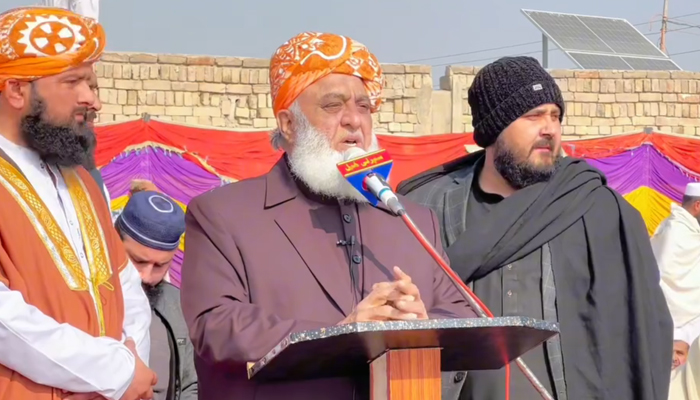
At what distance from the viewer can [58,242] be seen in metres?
2.92

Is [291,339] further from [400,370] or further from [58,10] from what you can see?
[58,10]

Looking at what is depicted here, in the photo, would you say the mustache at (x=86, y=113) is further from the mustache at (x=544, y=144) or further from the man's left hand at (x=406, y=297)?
the mustache at (x=544, y=144)

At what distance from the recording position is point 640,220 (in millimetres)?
3732

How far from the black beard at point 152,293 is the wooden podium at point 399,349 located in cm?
159

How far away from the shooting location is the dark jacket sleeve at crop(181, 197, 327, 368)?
254 centimetres

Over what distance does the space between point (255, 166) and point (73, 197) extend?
8.88 meters

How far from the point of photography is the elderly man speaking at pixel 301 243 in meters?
2.66

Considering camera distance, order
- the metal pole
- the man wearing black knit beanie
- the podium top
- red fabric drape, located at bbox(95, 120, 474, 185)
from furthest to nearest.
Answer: the metal pole → red fabric drape, located at bbox(95, 120, 474, 185) → the man wearing black knit beanie → the podium top

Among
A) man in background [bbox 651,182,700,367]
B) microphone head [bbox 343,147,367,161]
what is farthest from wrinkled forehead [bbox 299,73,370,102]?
man in background [bbox 651,182,700,367]

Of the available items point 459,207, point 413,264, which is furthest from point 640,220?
point 413,264

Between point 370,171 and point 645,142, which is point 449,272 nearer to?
point 370,171

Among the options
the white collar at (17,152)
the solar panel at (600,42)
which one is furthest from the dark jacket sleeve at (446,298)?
the solar panel at (600,42)

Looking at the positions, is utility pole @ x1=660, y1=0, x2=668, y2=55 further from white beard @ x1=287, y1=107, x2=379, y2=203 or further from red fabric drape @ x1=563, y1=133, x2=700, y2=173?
white beard @ x1=287, y1=107, x2=379, y2=203

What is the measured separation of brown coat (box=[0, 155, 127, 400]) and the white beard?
66cm
